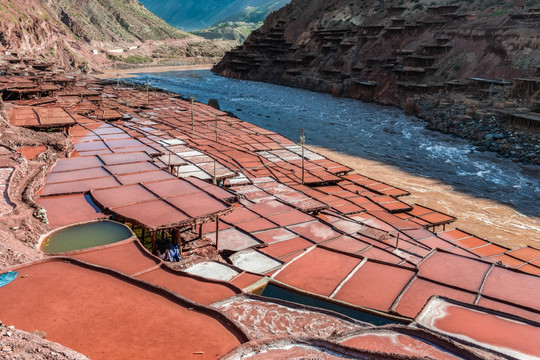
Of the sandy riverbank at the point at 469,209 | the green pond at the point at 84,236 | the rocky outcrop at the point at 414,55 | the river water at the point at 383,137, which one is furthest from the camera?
the rocky outcrop at the point at 414,55

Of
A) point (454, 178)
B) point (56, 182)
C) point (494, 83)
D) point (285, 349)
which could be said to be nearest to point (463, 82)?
point (494, 83)

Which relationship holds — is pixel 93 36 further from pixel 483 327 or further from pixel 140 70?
pixel 483 327

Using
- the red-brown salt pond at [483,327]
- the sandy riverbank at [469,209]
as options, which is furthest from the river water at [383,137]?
the red-brown salt pond at [483,327]

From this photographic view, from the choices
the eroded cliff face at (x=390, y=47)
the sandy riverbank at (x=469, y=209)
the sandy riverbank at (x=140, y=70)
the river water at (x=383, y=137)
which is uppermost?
the eroded cliff face at (x=390, y=47)

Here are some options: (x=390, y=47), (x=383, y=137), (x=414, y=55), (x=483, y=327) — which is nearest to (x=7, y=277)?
(x=483, y=327)

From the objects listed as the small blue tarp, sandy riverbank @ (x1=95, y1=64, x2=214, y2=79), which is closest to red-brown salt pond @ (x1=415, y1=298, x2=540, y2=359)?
the small blue tarp

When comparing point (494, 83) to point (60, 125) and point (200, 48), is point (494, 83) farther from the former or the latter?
point (200, 48)

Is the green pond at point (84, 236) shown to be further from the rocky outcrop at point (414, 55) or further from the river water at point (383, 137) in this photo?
the rocky outcrop at point (414, 55)
